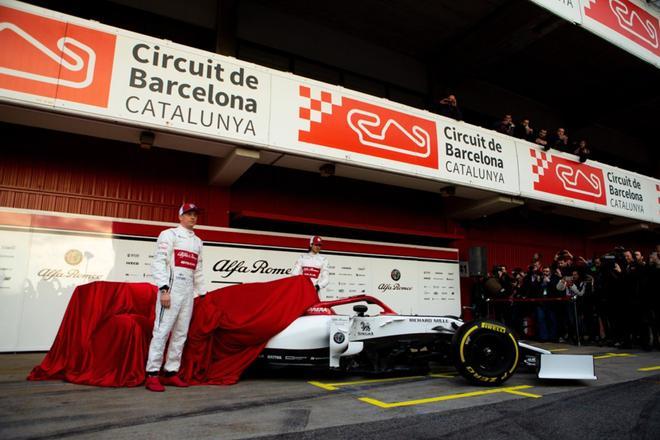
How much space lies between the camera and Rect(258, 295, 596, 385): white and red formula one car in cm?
420

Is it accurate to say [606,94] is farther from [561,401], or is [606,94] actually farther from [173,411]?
[173,411]

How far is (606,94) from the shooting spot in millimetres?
13188

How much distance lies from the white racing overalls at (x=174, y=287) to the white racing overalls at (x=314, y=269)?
101 inches

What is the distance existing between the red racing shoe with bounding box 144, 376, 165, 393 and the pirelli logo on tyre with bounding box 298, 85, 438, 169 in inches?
171

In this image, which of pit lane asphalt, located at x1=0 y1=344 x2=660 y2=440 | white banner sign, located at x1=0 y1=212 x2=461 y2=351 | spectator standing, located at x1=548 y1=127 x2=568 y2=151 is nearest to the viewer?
pit lane asphalt, located at x1=0 y1=344 x2=660 y2=440

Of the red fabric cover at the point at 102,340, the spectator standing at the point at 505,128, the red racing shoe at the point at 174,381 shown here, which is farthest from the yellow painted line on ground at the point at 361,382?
the spectator standing at the point at 505,128

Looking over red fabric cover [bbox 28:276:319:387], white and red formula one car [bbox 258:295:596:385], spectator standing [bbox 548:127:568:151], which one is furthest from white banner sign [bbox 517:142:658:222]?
red fabric cover [bbox 28:276:319:387]

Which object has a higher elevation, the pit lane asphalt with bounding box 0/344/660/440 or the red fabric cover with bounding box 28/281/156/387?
the red fabric cover with bounding box 28/281/156/387

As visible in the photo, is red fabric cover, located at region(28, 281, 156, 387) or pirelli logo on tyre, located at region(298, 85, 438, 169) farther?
pirelli logo on tyre, located at region(298, 85, 438, 169)

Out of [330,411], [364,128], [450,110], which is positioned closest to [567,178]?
[450,110]

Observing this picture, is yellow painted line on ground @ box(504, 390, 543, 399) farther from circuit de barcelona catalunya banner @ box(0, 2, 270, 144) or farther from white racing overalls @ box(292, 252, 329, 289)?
circuit de barcelona catalunya banner @ box(0, 2, 270, 144)

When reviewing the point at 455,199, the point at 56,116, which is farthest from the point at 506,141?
the point at 56,116

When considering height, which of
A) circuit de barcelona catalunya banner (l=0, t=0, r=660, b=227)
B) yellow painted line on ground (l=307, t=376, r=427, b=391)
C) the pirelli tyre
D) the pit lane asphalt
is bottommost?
yellow painted line on ground (l=307, t=376, r=427, b=391)

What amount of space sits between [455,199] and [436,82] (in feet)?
11.2
